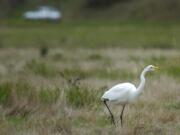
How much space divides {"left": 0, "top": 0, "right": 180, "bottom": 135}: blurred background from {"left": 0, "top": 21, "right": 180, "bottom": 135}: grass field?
0.02 m

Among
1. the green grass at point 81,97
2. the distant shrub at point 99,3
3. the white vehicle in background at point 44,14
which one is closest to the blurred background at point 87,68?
the green grass at point 81,97

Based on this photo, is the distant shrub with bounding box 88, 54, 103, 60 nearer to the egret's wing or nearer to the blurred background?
the blurred background

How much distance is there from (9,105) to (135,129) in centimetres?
372

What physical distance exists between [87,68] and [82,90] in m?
8.71

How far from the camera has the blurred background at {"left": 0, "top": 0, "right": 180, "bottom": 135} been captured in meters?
13.1

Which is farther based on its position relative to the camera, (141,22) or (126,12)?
(126,12)

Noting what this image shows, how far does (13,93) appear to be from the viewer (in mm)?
15070

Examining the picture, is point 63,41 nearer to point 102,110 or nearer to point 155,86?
point 155,86

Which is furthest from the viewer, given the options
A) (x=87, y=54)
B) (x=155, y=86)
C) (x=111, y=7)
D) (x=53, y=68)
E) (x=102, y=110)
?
(x=111, y=7)

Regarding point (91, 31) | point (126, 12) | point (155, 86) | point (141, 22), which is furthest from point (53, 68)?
point (126, 12)

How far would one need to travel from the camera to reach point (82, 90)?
1521cm

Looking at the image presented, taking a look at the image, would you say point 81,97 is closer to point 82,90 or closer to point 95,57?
point 82,90

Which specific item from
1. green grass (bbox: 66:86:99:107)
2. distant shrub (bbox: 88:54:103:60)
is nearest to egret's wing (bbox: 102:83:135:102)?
green grass (bbox: 66:86:99:107)

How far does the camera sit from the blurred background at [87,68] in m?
13.1
